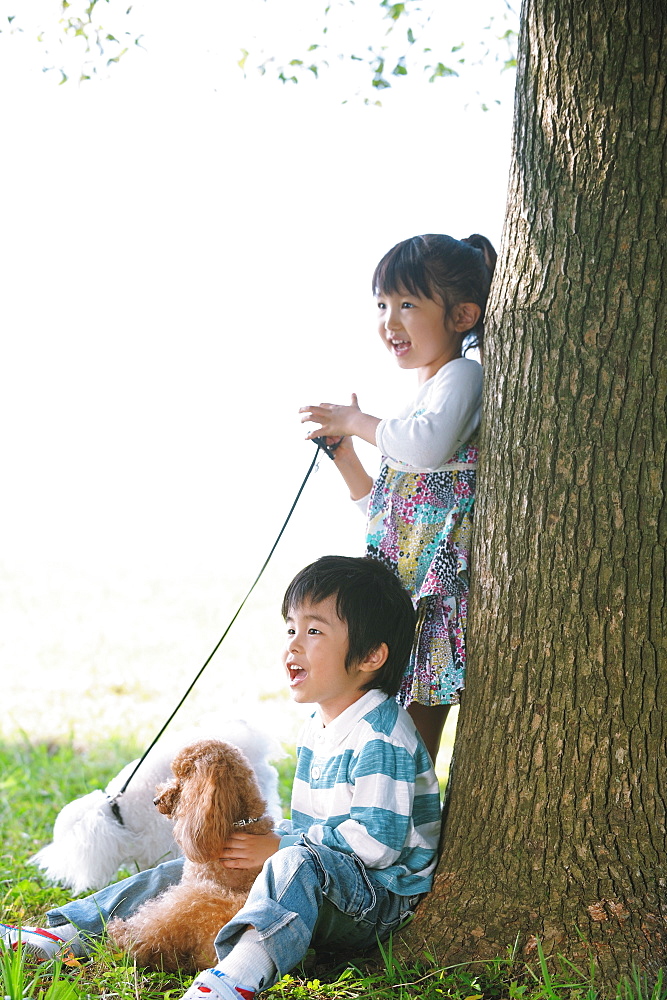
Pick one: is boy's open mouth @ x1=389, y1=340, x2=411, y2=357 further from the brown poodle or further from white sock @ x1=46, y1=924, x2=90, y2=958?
white sock @ x1=46, y1=924, x2=90, y2=958

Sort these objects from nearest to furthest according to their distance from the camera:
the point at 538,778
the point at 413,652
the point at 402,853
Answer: the point at 538,778 < the point at 402,853 < the point at 413,652

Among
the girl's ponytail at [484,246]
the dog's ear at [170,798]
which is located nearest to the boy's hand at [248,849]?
the dog's ear at [170,798]

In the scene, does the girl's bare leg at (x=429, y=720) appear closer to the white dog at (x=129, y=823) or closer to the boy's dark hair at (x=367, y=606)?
the boy's dark hair at (x=367, y=606)

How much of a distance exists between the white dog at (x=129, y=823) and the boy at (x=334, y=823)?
179 mm

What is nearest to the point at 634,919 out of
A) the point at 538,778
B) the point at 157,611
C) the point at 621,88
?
the point at 538,778

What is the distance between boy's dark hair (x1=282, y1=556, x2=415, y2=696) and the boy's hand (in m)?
0.47

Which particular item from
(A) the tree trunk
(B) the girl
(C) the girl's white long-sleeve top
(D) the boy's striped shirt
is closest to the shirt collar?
(D) the boy's striped shirt

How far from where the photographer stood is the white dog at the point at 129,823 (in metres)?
2.76

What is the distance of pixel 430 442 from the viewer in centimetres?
255

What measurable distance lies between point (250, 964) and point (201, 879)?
1.36 feet

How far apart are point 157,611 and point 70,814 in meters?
5.98

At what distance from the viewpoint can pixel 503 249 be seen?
2.40 m

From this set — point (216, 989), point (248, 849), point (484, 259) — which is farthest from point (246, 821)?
point (484, 259)

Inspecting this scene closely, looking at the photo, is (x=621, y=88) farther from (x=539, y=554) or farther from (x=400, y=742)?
(x=400, y=742)
